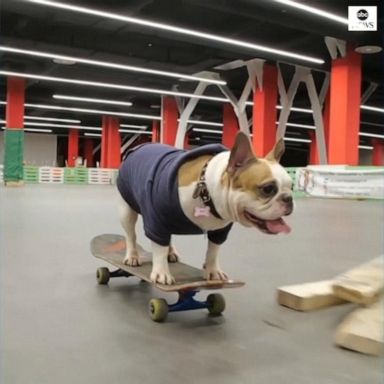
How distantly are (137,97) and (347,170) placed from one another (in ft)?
46.4

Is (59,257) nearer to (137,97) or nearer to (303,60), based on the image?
(303,60)

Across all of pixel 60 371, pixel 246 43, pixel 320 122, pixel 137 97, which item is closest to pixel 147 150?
pixel 60 371

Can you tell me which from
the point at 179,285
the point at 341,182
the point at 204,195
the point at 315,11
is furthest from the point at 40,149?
the point at 204,195

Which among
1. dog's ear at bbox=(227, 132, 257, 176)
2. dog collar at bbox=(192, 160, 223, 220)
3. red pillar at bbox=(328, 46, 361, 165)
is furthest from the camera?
red pillar at bbox=(328, 46, 361, 165)

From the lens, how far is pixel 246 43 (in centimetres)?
1265

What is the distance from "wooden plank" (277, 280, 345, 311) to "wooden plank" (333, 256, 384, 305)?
8 centimetres

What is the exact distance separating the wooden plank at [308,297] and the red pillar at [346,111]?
11741 mm

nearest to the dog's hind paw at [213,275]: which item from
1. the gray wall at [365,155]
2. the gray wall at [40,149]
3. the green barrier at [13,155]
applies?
the green barrier at [13,155]

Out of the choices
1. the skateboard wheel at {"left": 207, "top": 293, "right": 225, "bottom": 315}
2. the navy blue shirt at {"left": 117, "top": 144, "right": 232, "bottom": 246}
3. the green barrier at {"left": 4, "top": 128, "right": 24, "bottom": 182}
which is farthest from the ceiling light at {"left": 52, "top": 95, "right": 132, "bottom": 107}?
the skateboard wheel at {"left": 207, "top": 293, "right": 225, "bottom": 315}

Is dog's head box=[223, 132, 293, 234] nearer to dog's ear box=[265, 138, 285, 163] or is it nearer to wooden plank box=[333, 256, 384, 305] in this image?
dog's ear box=[265, 138, 285, 163]

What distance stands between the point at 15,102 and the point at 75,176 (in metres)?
8.60

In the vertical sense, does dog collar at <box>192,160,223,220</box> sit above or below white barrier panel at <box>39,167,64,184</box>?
below

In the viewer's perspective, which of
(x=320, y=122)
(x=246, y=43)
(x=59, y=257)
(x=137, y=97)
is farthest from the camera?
(x=137, y=97)

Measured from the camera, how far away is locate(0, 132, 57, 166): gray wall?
1508 inches
